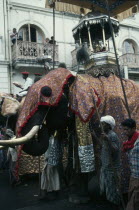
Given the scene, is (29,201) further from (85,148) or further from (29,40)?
(29,40)

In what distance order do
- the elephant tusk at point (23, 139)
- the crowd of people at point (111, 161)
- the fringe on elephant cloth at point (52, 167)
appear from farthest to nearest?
1. the fringe on elephant cloth at point (52, 167)
2. the crowd of people at point (111, 161)
3. the elephant tusk at point (23, 139)

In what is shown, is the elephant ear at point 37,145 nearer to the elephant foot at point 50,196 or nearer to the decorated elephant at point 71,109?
the decorated elephant at point 71,109

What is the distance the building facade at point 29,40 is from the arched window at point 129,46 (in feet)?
4.06

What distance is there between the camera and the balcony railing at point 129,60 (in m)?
17.0

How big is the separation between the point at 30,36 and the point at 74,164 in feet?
38.0

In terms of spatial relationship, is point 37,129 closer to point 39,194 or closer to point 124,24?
point 39,194

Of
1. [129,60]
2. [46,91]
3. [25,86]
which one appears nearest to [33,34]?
[129,60]

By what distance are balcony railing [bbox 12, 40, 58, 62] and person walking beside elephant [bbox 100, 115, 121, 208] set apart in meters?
9.87

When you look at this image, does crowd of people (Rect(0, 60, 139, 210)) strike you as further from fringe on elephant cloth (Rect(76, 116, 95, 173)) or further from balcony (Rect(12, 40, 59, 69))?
balcony (Rect(12, 40, 59, 69))

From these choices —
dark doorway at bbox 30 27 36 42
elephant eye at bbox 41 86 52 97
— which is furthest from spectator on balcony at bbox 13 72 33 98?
dark doorway at bbox 30 27 36 42

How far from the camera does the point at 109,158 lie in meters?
4.06

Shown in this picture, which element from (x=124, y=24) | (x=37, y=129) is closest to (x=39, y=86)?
(x=37, y=129)

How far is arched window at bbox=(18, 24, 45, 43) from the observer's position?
571 inches

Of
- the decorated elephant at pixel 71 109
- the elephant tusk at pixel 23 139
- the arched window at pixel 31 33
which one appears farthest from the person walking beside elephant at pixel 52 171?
the arched window at pixel 31 33
